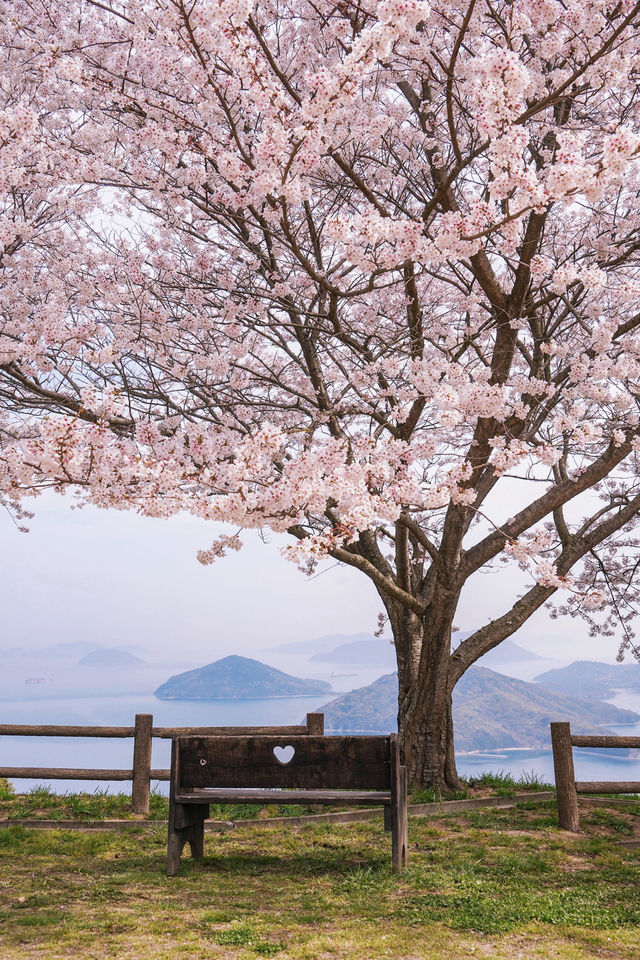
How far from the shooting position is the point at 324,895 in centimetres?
505

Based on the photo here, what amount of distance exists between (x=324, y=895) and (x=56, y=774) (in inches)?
149

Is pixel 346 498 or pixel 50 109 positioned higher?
pixel 50 109

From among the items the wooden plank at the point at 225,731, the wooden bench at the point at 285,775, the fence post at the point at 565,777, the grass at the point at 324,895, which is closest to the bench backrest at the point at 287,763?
the wooden bench at the point at 285,775

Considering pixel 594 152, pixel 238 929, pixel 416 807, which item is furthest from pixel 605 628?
pixel 238 929

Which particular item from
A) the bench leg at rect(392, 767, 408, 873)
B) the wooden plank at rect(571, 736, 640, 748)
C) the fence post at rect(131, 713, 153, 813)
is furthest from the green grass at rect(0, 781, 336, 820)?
the wooden plank at rect(571, 736, 640, 748)

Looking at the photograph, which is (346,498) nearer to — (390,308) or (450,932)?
(450,932)

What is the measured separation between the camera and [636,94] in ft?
27.0

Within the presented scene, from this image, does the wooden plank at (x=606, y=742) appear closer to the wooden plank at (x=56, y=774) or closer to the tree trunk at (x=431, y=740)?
the tree trunk at (x=431, y=740)

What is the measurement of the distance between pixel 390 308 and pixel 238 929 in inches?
315

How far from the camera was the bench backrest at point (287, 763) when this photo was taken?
5625mm

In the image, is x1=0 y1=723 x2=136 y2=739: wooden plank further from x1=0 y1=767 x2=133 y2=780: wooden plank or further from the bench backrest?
the bench backrest

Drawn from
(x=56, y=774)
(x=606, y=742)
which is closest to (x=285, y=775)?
(x=56, y=774)

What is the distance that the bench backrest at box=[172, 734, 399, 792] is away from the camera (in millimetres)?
5625

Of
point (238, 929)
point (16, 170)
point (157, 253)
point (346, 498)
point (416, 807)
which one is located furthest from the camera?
point (157, 253)
